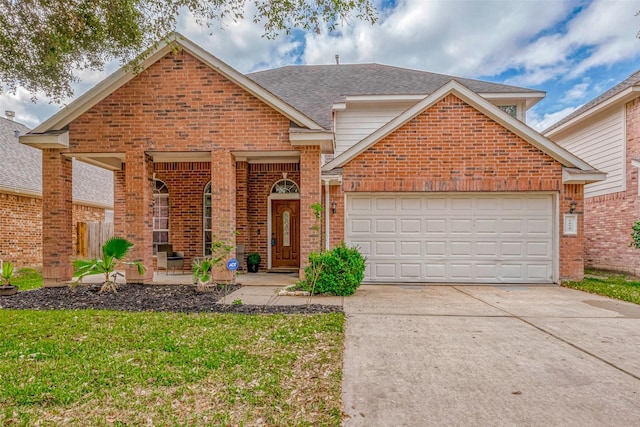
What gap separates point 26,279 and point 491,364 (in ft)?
40.4

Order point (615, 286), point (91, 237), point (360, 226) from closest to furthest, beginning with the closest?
point (615, 286) → point (360, 226) → point (91, 237)

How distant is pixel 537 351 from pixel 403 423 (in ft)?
7.91

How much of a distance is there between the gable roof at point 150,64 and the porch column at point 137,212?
1497 millimetres

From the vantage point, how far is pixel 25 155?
15406mm

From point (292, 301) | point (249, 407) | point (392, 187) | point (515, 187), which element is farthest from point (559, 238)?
point (249, 407)

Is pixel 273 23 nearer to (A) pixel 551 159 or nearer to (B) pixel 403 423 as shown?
(B) pixel 403 423

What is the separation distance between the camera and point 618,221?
37.2 feet

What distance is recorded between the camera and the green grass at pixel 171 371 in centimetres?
279

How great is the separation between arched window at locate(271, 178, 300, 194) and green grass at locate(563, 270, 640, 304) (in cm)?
789

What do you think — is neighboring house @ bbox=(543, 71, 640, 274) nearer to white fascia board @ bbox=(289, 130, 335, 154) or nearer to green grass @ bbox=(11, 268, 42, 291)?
white fascia board @ bbox=(289, 130, 335, 154)

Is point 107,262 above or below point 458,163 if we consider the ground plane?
below

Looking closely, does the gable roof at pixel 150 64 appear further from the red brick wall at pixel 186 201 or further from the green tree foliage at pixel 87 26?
the red brick wall at pixel 186 201

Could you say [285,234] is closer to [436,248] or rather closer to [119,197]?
[436,248]

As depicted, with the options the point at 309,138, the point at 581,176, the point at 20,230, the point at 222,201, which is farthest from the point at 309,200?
the point at 20,230
